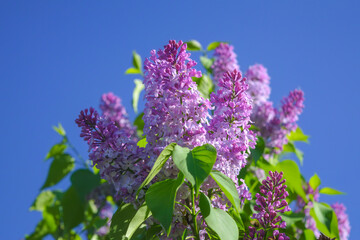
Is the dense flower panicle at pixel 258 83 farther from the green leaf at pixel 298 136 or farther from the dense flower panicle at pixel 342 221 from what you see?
the dense flower panicle at pixel 342 221

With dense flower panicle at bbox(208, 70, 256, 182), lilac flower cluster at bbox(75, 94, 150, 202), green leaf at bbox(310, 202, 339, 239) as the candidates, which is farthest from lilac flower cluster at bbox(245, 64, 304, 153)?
lilac flower cluster at bbox(75, 94, 150, 202)

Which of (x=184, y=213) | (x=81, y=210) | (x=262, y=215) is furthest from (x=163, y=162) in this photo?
(x=81, y=210)

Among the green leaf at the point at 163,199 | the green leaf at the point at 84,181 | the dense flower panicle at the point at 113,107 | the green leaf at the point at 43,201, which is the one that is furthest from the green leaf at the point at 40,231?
the green leaf at the point at 163,199

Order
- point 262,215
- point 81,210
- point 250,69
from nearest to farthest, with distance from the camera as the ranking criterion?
point 262,215 < point 81,210 < point 250,69

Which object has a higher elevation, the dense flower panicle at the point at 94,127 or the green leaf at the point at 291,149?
the dense flower panicle at the point at 94,127

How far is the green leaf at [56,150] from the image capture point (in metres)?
2.58

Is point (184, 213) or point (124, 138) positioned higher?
point (124, 138)

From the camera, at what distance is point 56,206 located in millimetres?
2736

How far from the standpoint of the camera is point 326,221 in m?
2.01

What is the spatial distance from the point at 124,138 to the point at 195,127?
23 cm

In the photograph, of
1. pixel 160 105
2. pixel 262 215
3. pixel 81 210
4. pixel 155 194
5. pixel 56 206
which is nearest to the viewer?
pixel 155 194

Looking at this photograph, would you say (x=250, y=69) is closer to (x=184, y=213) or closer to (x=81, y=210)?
(x=81, y=210)

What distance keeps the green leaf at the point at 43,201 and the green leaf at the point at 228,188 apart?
2001 mm

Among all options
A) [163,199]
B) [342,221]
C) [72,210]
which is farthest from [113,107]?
[163,199]
